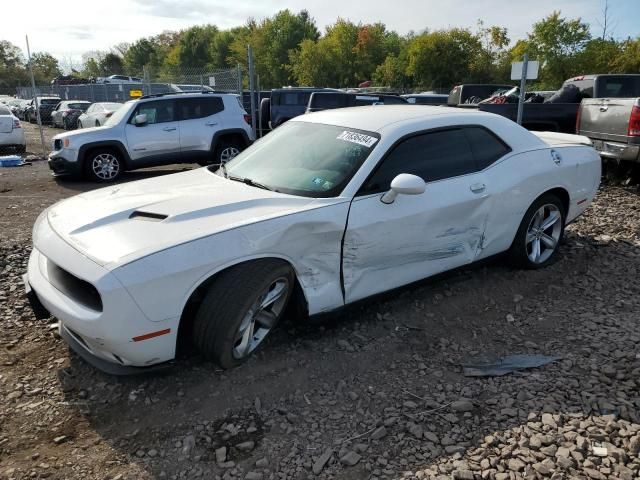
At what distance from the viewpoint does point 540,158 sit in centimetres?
449

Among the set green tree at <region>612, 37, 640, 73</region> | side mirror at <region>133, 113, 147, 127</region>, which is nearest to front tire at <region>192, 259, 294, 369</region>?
side mirror at <region>133, 113, 147, 127</region>

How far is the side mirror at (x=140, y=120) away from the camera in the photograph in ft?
32.3

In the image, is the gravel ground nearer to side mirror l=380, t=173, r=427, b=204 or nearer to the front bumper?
the front bumper

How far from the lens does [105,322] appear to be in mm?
2613

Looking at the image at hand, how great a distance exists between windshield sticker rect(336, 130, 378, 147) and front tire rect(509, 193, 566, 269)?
64.7 inches

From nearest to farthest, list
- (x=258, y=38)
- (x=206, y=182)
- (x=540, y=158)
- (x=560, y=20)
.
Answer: (x=206, y=182) → (x=540, y=158) → (x=560, y=20) → (x=258, y=38)

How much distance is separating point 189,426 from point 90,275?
0.93 m

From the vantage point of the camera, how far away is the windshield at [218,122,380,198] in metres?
3.48

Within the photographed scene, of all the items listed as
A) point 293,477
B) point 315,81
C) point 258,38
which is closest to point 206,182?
point 293,477

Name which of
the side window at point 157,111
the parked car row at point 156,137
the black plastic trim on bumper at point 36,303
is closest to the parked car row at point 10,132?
the parked car row at point 156,137

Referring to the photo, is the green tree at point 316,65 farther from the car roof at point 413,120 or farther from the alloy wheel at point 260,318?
the alloy wheel at point 260,318

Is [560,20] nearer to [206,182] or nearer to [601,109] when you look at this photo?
[601,109]

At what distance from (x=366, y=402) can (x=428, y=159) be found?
1.85 m

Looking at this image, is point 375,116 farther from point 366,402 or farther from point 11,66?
point 11,66
